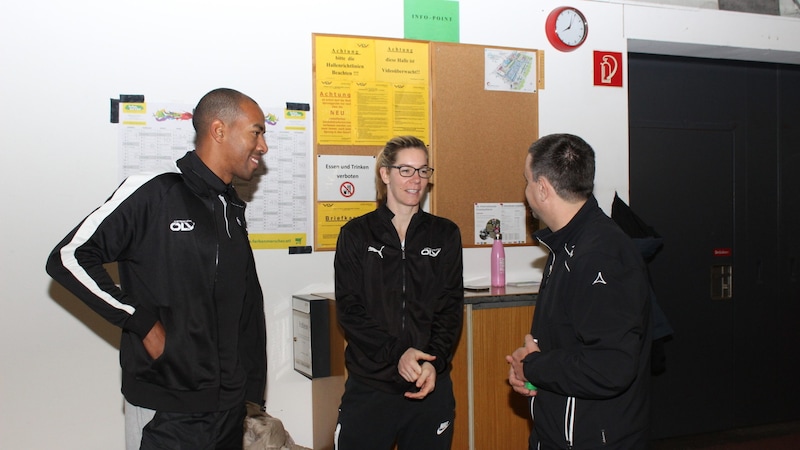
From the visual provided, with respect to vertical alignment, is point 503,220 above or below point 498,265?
above

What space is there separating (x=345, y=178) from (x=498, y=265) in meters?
0.91

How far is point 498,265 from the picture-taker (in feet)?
12.3

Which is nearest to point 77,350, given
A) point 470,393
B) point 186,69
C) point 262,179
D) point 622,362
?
point 262,179

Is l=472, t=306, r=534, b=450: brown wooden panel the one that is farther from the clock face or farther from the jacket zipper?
the clock face

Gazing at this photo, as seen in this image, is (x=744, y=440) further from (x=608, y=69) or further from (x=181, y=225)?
(x=181, y=225)

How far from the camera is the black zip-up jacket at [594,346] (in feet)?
5.76

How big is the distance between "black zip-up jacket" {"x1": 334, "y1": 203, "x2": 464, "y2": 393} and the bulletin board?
90cm

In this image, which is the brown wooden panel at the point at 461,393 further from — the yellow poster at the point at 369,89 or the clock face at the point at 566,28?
the clock face at the point at 566,28

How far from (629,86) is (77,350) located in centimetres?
334

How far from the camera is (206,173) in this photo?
218cm

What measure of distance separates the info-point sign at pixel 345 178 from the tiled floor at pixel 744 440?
230 cm

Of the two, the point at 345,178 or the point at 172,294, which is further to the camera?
the point at 345,178

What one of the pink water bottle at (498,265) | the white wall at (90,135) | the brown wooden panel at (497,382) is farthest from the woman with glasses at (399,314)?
the pink water bottle at (498,265)

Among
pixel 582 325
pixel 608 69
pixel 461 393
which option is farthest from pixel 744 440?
pixel 582 325
